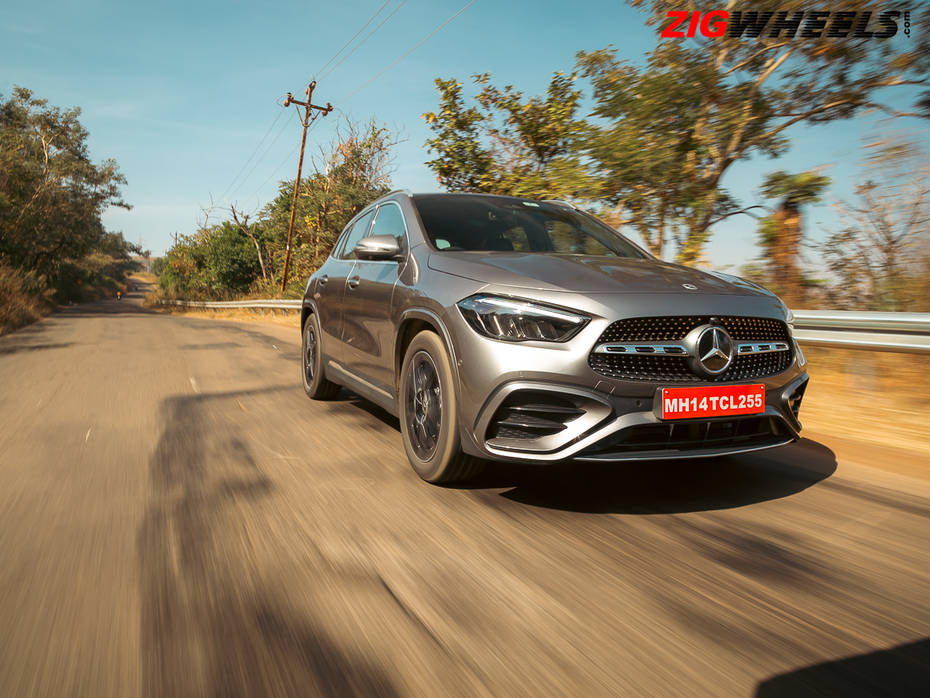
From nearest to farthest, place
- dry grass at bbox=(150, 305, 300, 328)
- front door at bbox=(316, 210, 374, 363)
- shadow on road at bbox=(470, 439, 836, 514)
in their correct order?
1. shadow on road at bbox=(470, 439, 836, 514)
2. front door at bbox=(316, 210, 374, 363)
3. dry grass at bbox=(150, 305, 300, 328)

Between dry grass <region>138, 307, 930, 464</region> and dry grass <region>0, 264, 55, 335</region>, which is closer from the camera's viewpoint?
dry grass <region>138, 307, 930, 464</region>

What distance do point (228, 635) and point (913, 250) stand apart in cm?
628

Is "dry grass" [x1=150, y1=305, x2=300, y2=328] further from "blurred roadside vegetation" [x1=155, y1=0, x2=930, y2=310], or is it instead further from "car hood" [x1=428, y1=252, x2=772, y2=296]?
"car hood" [x1=428, y1=252, x2=772, y2=296]

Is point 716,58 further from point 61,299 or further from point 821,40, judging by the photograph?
point 61,299

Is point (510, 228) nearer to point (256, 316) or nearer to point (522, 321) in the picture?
point (522, 321)

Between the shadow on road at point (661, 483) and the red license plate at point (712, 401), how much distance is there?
53 centimetres

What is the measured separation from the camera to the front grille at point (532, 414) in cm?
307

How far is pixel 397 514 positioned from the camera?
129 inches

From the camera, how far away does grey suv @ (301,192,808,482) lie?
3.05 meters

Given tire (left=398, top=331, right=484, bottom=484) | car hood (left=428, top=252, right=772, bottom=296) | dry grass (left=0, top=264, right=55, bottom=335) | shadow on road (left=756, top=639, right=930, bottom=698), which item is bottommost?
dry grass (left=0, top=264, right=55, bottom=335)

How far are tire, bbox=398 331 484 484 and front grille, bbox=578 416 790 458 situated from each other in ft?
2.37

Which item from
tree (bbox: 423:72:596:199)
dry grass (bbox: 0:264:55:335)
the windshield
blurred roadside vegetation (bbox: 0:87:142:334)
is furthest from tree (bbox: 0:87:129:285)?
the windshield

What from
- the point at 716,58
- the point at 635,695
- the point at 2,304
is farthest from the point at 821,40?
the point at 2,304

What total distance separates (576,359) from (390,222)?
2.42 meters
